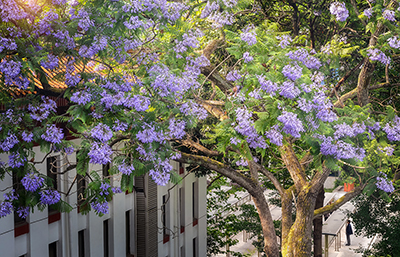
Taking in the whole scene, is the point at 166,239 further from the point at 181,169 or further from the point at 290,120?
the point at 290,120

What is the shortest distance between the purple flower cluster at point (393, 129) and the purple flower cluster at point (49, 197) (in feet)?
20.1

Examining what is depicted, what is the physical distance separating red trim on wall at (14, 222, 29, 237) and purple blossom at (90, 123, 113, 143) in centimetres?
550

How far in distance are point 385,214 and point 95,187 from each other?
550 inches

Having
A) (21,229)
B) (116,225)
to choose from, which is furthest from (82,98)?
(116,225)

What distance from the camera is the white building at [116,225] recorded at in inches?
399

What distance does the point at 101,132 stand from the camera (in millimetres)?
5633

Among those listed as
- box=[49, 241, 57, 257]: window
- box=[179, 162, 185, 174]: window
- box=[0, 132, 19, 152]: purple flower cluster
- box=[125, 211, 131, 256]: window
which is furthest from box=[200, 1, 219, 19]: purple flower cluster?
box=[179, 162, 185, 174]: window

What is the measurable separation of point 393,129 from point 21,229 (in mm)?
8560

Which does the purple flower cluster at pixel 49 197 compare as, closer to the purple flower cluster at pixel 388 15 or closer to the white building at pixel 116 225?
the white building at pixel 116 225

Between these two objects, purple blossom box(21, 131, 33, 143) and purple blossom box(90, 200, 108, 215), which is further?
purple blossom box(90, 200, 108, 215)

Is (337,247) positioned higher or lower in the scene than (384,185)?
lower

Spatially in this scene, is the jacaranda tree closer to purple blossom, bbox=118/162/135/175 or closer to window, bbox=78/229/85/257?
purple blossom, bbox=118/162/135/175

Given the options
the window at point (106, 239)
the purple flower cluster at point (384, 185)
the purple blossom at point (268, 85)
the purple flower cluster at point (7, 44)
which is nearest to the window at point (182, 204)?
the window at point (106, 239)

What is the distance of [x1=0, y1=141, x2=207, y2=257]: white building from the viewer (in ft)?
33.2
